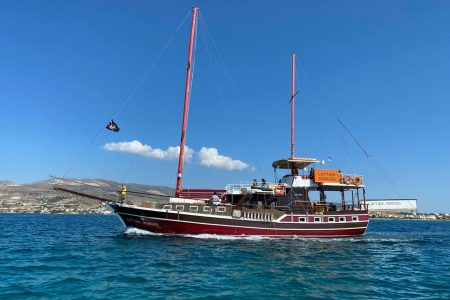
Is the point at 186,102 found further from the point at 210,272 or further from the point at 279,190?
the point at 210,272

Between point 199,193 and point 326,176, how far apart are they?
15167 millimetres

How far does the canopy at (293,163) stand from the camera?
136 feet

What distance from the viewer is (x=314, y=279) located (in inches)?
666

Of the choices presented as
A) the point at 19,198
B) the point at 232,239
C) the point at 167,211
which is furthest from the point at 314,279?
the point at 19,198

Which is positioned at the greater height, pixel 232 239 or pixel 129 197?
pixel 129 197

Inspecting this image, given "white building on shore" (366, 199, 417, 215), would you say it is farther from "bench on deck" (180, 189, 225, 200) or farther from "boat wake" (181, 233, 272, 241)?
"bench on deck" (180, 189, 225, 200)

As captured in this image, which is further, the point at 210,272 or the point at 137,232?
the point at 137,232


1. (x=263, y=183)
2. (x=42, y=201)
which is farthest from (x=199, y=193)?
(x=42, y=201)

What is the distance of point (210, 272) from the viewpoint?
1758cm

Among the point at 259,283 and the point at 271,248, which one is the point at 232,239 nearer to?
the point at 271,248

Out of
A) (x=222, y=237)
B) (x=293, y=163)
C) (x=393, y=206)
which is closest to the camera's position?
(x=222, y=237)

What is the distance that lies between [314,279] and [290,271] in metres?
1.92

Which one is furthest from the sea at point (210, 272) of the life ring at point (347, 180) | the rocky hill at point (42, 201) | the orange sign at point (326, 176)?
the rocky hill at point (42, 201)

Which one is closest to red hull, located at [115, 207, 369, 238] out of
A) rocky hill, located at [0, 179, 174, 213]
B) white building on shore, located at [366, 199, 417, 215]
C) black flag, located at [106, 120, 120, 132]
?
black flag, located at [106, 120, 120, 132]
